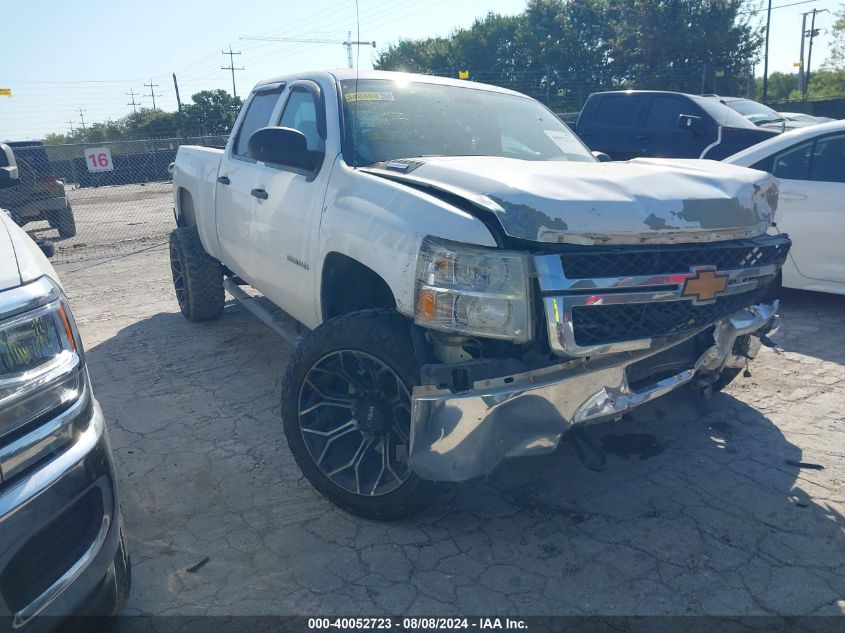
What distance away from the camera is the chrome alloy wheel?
290cm

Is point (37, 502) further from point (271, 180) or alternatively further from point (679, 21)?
point (679, 21)

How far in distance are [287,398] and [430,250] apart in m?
1.04

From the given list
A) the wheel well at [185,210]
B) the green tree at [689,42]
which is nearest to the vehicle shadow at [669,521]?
the wheel well at [185,210]

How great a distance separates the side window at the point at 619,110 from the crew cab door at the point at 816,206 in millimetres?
5281

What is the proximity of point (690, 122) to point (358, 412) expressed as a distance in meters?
8.11

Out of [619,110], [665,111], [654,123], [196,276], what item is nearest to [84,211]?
[619,110]

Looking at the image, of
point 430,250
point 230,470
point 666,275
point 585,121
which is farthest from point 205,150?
point 585,121

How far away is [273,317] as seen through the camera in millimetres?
4578

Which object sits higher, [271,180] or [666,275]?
[271,180]

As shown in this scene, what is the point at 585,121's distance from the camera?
11125mm

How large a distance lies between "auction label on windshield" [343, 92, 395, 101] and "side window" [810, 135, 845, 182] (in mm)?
3703

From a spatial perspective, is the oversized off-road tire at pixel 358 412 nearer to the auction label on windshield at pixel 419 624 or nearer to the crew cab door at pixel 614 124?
the auction label on windshield at pixel 419 624

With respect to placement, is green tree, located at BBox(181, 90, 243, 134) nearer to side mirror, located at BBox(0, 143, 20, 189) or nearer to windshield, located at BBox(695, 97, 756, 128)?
windshield, located at BBox(695, 97, 756, 128)

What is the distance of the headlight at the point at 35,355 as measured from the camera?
5.94ft
